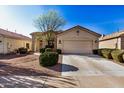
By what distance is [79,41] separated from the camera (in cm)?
2533

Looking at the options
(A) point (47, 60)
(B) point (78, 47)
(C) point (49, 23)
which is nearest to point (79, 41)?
(B) point (78, 47)

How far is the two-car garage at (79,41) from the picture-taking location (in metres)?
25.1

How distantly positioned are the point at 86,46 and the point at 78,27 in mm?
2942

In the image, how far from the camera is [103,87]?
7.71 metres

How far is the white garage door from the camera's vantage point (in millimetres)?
25141

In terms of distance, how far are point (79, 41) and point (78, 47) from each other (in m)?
0.88

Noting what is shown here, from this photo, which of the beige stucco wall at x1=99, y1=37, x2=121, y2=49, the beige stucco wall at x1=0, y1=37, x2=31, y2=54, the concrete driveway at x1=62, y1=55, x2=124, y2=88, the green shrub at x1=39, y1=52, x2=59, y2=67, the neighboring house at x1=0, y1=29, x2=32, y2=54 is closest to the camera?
the concrete driveway at x1=62, y1=55, x2=124, y2=88

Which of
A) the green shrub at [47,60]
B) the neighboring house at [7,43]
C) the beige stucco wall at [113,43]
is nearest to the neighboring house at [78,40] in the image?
the beige stucco wall at [113,43]

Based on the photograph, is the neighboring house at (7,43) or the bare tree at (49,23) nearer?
the neighboring house at (7,43)

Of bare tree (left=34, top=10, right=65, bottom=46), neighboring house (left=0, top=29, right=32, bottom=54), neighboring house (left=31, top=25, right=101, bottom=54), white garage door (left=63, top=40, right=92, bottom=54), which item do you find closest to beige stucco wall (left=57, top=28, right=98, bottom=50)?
neighboring house (left=31, top=25, right=101, bottom=54)

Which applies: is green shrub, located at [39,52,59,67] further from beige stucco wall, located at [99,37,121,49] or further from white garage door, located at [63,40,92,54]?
beige stucco wall, located at [99,37,121,49]

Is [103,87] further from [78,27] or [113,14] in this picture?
[78,27]

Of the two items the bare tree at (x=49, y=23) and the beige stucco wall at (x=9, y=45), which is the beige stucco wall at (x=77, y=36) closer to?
the bare tree at (x=49, y=23)
